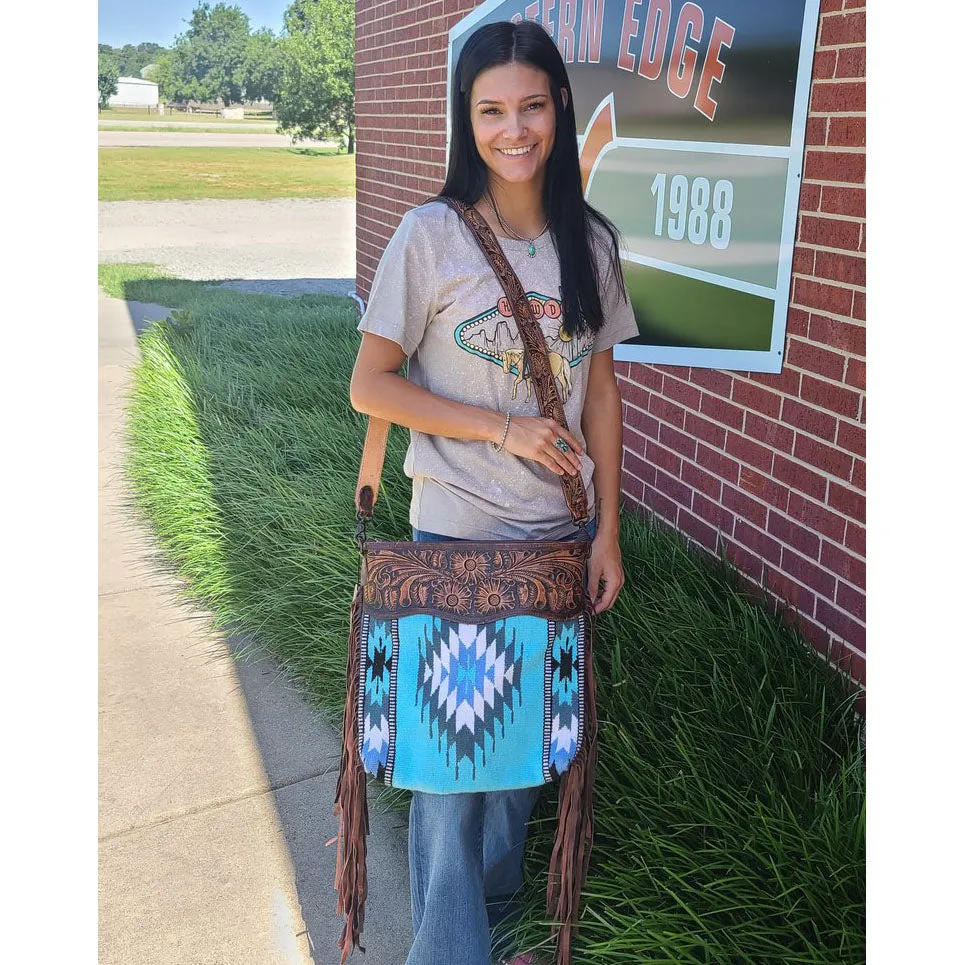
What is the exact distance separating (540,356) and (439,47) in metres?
4.99

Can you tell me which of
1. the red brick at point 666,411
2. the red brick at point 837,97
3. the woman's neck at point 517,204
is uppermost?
the red brick at point 837,97

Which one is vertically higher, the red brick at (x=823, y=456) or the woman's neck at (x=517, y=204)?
the woman's neck at (x=517, y=204)

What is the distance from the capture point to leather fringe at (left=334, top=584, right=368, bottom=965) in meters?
2.09

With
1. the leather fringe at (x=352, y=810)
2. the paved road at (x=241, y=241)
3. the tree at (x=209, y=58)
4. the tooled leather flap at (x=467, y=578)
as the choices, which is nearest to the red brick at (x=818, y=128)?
the tooled leather flap at (x=467, y=578)

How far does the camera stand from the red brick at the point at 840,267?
10.1ft

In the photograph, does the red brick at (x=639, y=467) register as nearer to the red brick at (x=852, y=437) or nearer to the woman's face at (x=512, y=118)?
the red brick at (x=852, y=437)

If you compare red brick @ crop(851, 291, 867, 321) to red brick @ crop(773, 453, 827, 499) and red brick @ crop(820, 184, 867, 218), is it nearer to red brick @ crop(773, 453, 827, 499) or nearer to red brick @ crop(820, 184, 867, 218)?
red brick @ crop(820, 184, 867, 218)

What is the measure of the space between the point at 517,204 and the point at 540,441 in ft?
1.57

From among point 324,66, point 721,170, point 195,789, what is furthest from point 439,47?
point 324,66

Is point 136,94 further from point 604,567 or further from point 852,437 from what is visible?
point 604,567

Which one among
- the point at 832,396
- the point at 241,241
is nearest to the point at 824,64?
the point at 832,396

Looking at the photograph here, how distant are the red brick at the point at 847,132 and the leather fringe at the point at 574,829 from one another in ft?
5.72

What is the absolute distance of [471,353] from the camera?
2008mm

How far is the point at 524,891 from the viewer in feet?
8.84
